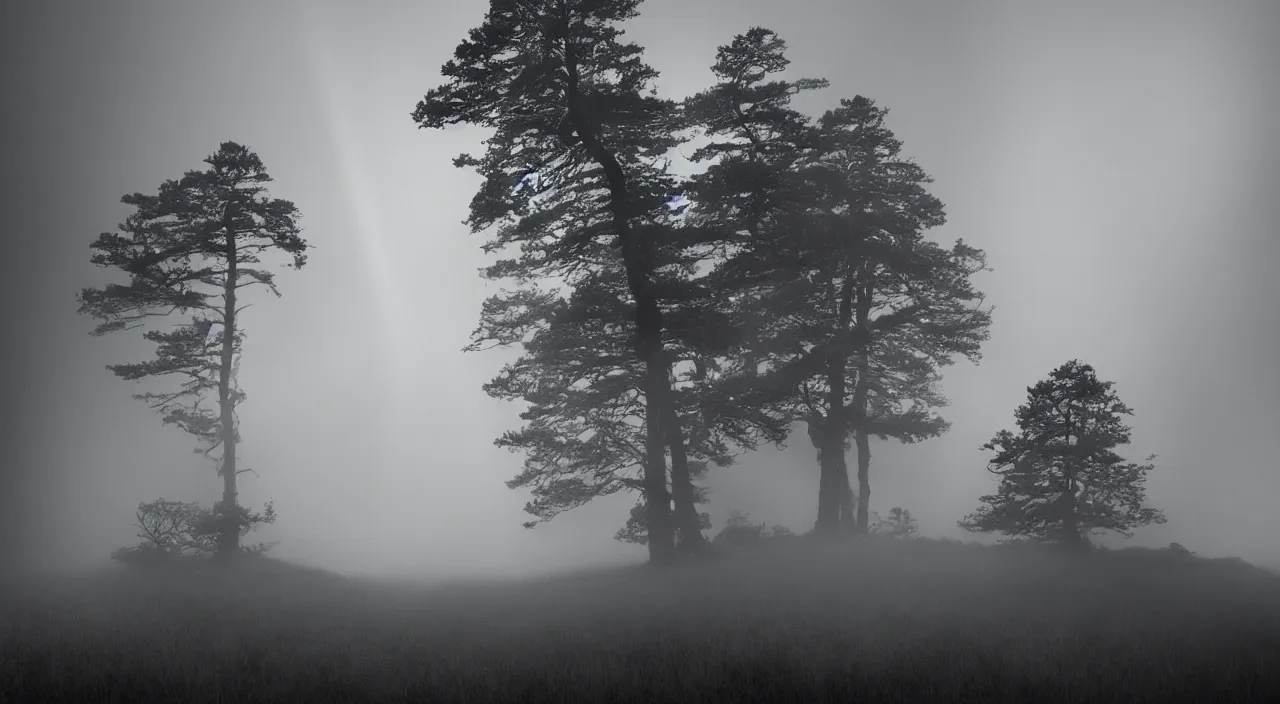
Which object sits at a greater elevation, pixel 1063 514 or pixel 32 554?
pixel 1063 514

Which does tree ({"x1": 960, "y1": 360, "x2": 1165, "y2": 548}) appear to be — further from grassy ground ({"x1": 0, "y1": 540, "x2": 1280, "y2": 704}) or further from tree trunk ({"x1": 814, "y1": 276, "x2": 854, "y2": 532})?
tree trunk ({"x1": 814, "y1": 276, "x2": 854, "y2": 532})

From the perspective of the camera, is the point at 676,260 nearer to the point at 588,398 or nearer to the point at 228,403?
the point at 588,398

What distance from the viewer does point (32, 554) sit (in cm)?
3741

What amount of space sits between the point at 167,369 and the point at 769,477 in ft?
162

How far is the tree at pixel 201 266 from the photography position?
74.9ft

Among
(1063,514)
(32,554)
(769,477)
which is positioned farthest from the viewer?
(769,477)

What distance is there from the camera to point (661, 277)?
1862cm

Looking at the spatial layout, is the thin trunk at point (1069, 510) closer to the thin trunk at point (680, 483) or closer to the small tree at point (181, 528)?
the thin trunk at point (680, 483)

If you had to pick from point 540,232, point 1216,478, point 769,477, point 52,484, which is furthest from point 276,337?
point 1216,478

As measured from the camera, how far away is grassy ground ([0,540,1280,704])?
6.00m

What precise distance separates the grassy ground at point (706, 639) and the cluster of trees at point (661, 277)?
3.81 meters

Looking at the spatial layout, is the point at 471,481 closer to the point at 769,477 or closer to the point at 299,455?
the point at 299,455

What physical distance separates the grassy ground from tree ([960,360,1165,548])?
1.23m

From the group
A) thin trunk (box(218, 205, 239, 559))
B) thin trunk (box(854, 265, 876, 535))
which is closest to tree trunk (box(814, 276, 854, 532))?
thin trunk (box(854, 265, 876, 535))
